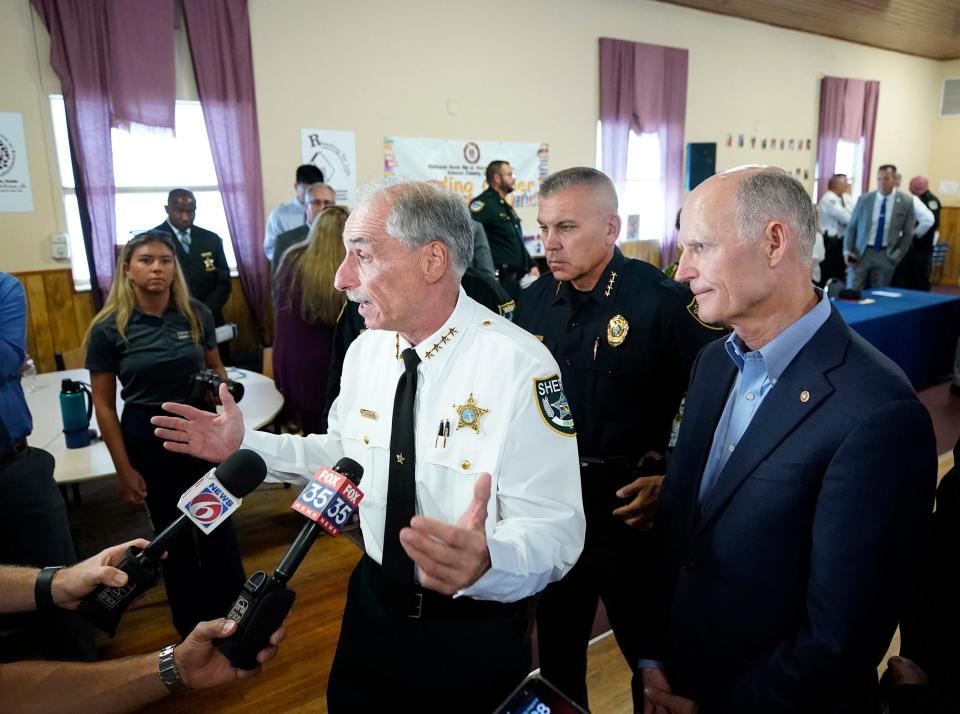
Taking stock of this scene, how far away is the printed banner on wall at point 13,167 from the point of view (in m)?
5.05

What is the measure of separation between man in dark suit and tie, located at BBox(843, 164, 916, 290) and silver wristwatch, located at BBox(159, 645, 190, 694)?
28.8 feet

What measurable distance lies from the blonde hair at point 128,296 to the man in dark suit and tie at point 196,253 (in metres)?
2.51

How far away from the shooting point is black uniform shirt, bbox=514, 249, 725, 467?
201 centimetres

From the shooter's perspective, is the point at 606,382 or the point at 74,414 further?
the point at 74,414

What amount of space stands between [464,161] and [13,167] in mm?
4194

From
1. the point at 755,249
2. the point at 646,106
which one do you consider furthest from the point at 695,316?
the point at 646,106

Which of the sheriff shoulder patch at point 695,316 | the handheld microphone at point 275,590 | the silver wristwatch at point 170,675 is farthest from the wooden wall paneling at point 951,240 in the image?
the silver wristwatch at point 170,675

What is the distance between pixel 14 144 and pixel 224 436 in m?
5.03

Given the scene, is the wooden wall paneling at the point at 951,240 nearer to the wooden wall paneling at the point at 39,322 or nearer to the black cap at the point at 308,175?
the black cap at the point at 308,175

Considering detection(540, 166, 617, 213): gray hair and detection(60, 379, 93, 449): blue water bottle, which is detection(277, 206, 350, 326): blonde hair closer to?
detection(60, 379, 93, 449): blue water bottle

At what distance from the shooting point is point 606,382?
6.63 feet

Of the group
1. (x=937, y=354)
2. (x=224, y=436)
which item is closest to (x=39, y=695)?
(x=224, y=436)

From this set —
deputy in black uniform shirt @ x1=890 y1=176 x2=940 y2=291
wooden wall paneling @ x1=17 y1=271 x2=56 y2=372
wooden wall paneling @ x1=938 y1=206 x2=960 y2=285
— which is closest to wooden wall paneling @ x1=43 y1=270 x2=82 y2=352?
wooden wall paneling @ x1=17 y1=271 x2=56 y2=372

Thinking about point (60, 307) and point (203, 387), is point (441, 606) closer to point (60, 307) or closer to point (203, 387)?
point (203, 387)
